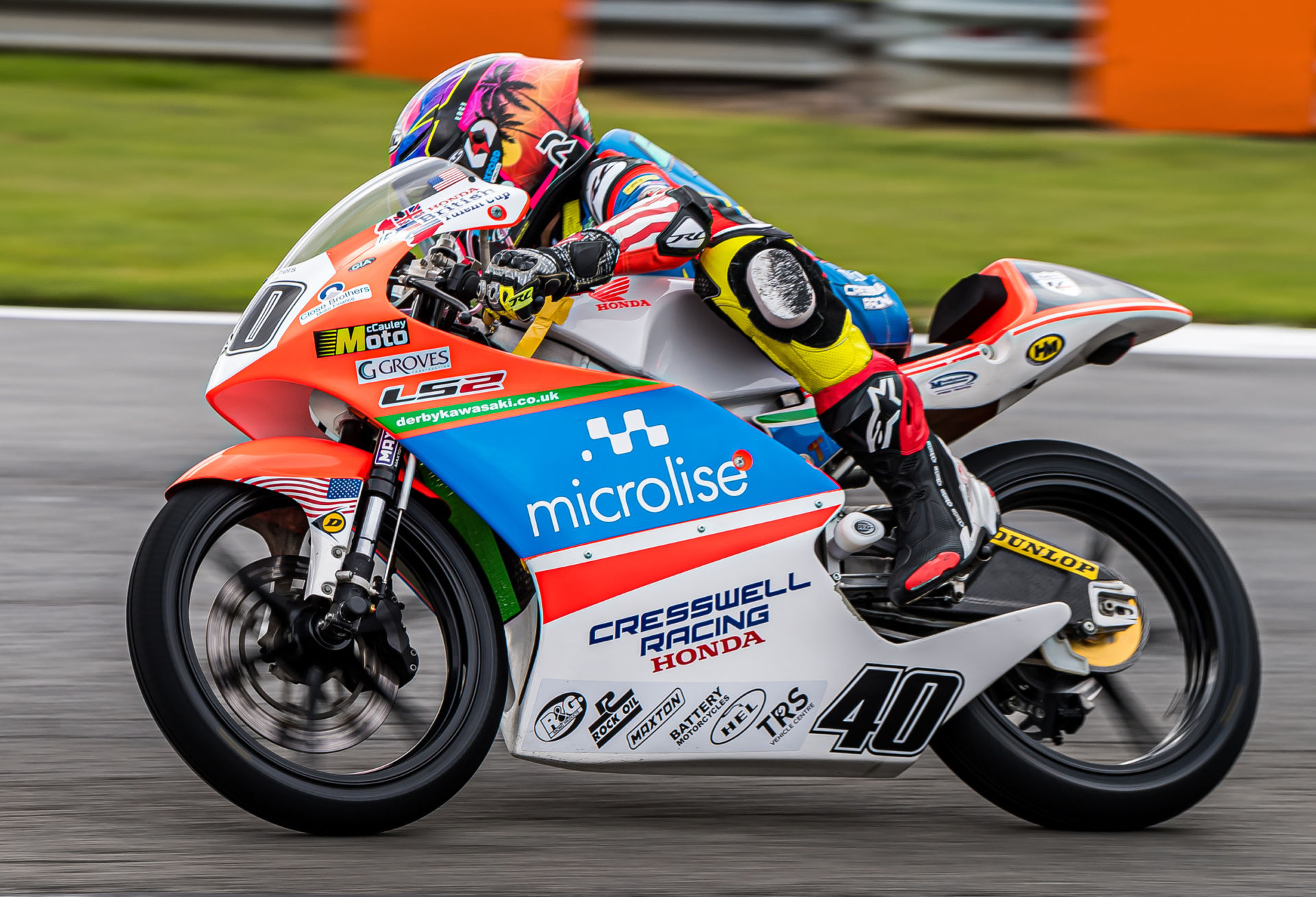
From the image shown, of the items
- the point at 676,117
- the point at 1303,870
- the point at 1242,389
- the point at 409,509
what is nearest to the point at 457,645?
the point at 409,509

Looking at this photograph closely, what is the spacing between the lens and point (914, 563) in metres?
3.60

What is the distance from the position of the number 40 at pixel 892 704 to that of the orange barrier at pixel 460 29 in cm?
852

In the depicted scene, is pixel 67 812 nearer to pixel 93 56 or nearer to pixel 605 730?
pixel 605 730

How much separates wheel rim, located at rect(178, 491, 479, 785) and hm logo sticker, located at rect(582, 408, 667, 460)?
1.34 feet

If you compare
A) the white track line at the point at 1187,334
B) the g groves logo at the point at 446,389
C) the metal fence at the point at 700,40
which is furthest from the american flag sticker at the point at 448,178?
the metal fence at the point at 700,40

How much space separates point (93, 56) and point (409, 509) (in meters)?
9.77

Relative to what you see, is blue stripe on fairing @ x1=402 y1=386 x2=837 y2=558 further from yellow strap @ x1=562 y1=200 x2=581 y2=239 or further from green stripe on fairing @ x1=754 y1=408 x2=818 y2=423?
yellow strap @ x1=562 y1=200 x2=581 y2=239

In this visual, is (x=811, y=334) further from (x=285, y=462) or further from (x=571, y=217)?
(x=285, y=462)

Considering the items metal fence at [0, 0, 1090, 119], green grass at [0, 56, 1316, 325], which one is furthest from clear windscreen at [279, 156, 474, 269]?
metal fence at [0, 0, 1090, 119]

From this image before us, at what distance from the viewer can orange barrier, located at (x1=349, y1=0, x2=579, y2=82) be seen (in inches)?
457

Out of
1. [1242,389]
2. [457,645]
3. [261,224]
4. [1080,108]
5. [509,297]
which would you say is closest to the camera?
[509,297]

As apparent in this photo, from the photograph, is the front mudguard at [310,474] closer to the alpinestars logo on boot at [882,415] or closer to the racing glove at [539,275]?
the racing glove at [539,275]

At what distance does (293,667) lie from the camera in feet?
11.1

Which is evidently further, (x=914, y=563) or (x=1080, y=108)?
(x=1080, y=108)
